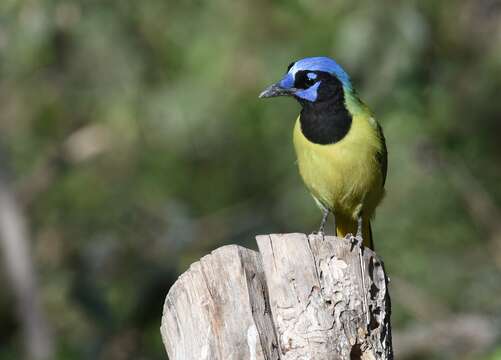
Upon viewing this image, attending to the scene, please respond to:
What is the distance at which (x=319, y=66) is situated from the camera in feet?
18.7

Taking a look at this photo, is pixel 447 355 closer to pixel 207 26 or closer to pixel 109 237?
pixel 109 237

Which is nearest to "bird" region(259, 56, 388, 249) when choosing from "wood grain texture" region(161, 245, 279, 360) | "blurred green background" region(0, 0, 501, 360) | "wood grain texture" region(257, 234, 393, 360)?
"blurred green background" region(0, 0, 501, 360)

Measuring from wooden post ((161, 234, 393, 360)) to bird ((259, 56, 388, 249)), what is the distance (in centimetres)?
169

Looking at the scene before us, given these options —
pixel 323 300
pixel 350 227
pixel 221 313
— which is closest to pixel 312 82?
pixel 350 227

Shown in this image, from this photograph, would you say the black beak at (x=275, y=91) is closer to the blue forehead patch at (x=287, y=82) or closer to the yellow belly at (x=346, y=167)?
the blue forehead patch at (x=287, y=82)

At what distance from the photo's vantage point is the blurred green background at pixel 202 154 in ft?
25.8

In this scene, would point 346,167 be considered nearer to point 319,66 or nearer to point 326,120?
point 326,120

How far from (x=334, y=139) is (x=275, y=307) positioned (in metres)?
1.97

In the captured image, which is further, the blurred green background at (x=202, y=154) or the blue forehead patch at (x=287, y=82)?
the blurred green background at (x=202, y=154)

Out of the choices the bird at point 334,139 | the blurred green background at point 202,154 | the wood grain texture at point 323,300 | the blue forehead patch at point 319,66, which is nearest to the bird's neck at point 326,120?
the bird at point 334,139

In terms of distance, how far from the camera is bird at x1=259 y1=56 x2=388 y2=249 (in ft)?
18.5

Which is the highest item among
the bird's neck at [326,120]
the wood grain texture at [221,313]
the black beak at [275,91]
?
the black beak at [275,91]

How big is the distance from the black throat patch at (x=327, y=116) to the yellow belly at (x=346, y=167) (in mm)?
36

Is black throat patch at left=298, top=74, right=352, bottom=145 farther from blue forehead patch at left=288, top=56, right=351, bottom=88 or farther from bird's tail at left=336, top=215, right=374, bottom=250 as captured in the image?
bird's tail at left=336, top=215, right=374, bottom=250
